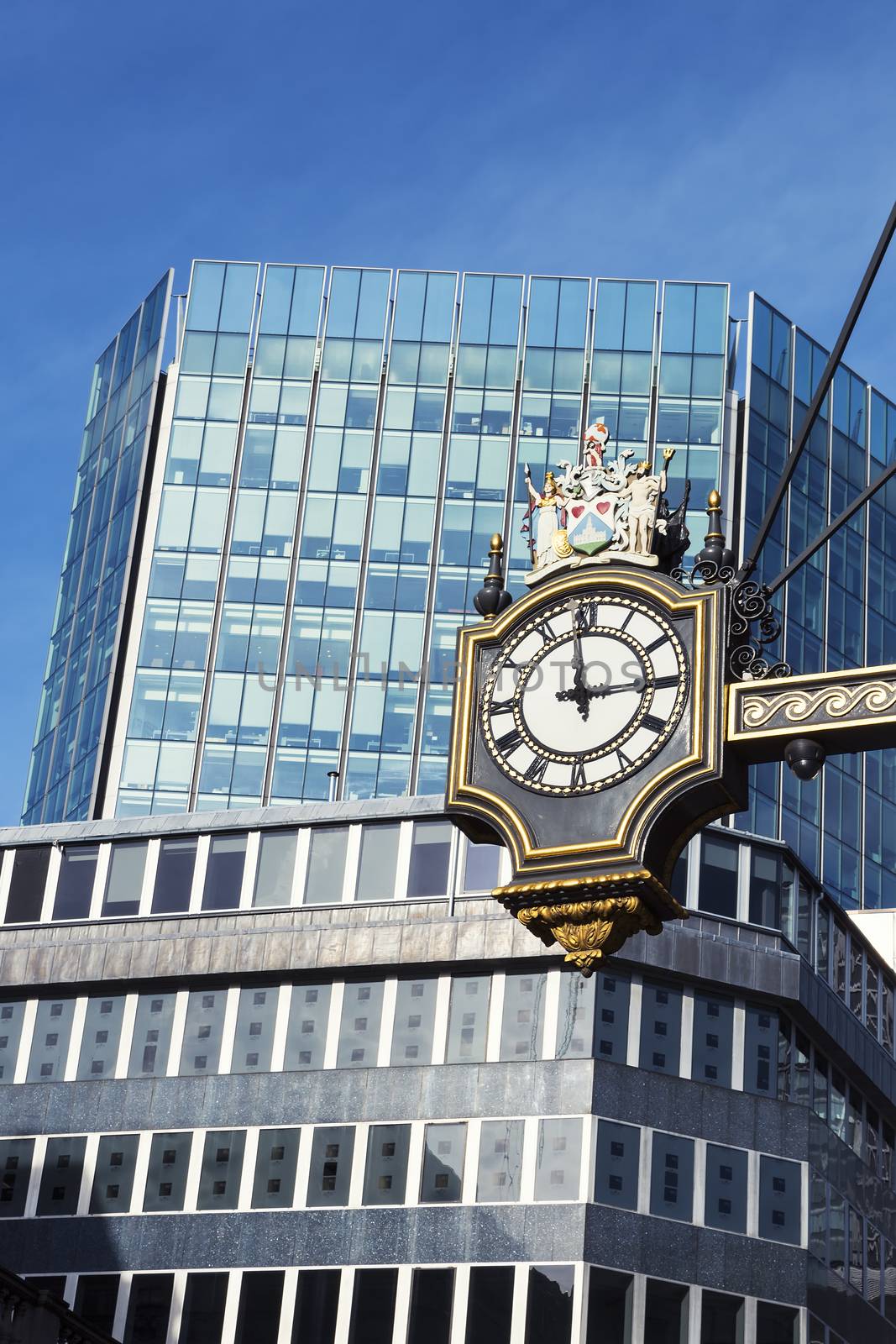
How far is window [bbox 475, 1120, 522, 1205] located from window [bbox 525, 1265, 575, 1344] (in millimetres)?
1559

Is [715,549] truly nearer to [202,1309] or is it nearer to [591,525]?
[591,525]

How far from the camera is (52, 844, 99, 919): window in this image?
53.2 meters

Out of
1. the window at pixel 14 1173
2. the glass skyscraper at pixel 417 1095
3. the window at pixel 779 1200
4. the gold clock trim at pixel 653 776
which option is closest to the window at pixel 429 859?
the glass skyscraper at pixel 417 1095

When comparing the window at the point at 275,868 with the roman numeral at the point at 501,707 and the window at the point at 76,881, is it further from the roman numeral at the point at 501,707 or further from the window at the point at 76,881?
the roman numeral at the point at 501,707

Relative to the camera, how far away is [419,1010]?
49812mm

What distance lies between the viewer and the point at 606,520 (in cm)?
1121

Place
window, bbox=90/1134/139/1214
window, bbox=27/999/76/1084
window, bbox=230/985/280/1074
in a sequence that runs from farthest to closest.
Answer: window, bbox=27/999/76/1084 → window, bbox=230/985/280/1074 → window, bbox=90/1134/139/1214

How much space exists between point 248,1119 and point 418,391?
153 ft

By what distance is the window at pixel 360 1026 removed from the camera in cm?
4956

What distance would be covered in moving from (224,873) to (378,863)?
3411 mm

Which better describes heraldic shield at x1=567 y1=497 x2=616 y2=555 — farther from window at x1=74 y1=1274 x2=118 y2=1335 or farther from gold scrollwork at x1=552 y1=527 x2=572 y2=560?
window at x1=74 y1=1274 x2=118 y2=1335

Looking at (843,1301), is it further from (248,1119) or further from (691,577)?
(691,577)

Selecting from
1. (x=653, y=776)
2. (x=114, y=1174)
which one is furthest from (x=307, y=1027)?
(x=653, y=776)

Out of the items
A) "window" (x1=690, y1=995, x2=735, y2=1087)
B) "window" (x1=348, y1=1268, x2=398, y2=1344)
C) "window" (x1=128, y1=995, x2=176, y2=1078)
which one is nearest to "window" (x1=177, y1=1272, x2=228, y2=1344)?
"window" (x1=348, y1=1268, x2=398, y2=1344)
